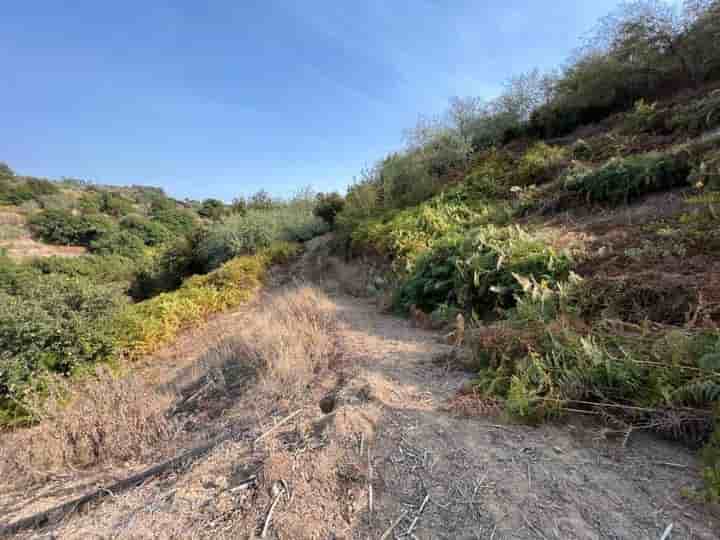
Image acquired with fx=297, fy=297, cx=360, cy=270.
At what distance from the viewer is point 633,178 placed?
5.48 meters

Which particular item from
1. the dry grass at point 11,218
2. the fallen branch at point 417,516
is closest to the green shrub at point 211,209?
the dry grass at point 11,218

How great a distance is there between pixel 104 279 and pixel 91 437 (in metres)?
16.7

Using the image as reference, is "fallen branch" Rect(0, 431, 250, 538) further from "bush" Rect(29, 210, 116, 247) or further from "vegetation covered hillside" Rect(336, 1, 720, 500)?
"bush" Rect(29, 210, 116, 247)

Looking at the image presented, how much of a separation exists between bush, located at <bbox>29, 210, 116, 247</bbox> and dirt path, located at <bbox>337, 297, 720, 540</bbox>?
31573mm

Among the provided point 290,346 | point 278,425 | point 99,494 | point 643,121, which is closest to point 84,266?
point 290,346

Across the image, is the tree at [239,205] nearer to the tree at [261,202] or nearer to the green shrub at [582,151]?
the tree at [261,202]

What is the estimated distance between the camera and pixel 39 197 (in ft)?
91.5

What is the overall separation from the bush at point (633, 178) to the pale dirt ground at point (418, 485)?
5580 mm

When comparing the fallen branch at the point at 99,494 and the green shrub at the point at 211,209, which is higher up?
the green shrub at the point at 211,209

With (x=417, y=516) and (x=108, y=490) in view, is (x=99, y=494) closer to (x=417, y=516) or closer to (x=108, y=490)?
(x=108, y=490)

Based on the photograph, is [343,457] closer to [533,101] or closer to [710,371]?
[710,371]

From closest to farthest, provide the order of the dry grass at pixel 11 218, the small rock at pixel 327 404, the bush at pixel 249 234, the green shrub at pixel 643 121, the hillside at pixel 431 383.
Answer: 1. the hillside at pixel 431 383
2. the small rock at pixel 327 404
3. the green shrub at pixel 643 121
4. the bush at pixel 249 234
5. the dry grass at pixel 11 218

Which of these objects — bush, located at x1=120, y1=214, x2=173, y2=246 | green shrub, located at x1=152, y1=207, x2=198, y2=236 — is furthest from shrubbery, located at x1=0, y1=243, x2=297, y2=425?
green shrub, located at x1=152, y1=207, x2=198, y2=236

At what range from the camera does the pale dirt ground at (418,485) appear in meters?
1.38
